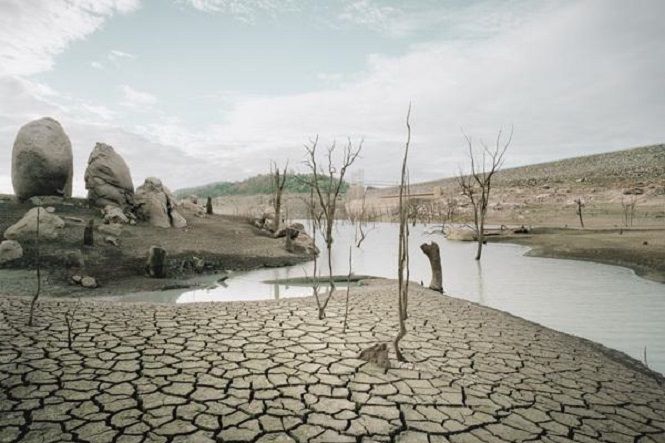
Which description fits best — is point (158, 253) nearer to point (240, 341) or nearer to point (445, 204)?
point (240, 341)

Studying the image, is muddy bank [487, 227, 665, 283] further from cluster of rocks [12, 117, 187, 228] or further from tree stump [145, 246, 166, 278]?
cluster of rocks [12, 117, 187, 228]

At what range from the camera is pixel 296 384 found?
13.1 ft

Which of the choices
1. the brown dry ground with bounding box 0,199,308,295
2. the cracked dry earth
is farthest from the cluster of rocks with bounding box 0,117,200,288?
the cracked dry earth

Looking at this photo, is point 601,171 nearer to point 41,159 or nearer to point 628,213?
point 628,213

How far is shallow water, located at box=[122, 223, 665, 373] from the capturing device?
7488 mm

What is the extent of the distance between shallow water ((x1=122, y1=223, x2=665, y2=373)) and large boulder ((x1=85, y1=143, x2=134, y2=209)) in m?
9.09

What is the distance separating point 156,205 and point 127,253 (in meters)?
5.76

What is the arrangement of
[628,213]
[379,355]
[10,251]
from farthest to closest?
[628,213] < [10,251] < [379,355]

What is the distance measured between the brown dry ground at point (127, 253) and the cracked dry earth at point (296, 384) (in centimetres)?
465

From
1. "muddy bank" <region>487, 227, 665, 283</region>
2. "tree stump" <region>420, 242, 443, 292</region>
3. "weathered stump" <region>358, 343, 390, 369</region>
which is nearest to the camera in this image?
"weathered stump" <region>358, 343, 390, 369</region>

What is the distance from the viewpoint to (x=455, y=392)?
3.98m

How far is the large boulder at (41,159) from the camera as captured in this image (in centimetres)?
1716

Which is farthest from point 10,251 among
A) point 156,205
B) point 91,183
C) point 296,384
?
point 296,384

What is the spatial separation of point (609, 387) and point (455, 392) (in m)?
1.92
